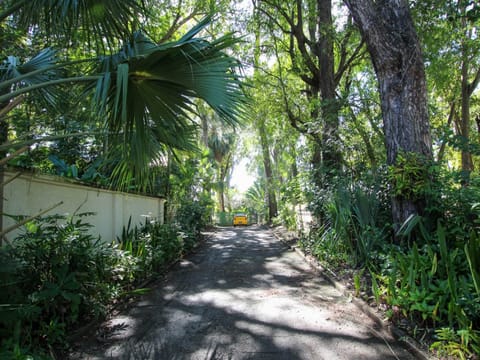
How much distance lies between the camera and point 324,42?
915cm

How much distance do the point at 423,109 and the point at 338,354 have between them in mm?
3869

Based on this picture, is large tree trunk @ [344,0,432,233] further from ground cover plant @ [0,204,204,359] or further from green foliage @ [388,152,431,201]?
ground cover plant @ [0,204,204,359]

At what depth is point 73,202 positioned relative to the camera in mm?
5117

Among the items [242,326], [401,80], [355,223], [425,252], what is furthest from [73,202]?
[401,80]

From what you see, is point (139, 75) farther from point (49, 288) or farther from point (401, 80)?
point (401, 80)

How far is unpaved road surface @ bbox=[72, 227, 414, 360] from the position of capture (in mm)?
2900

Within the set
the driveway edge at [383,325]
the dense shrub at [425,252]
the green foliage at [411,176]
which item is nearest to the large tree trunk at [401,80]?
the green foliage at [411,176]

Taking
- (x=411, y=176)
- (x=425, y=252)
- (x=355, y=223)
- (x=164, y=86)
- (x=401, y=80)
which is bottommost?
(x=425, y=252)

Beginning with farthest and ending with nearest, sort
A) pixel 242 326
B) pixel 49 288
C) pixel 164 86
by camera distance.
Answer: pixel 242 326, pixel 164 86, pixel 49 288

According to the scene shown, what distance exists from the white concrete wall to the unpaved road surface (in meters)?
1.72

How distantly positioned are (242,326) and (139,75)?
10.1 ft

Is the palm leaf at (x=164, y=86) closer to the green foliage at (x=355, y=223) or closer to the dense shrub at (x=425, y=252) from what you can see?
the dense shrub at (x=425, y=252)

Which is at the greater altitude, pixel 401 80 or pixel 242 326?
pixel 401 80

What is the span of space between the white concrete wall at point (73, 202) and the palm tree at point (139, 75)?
44.2 inches
